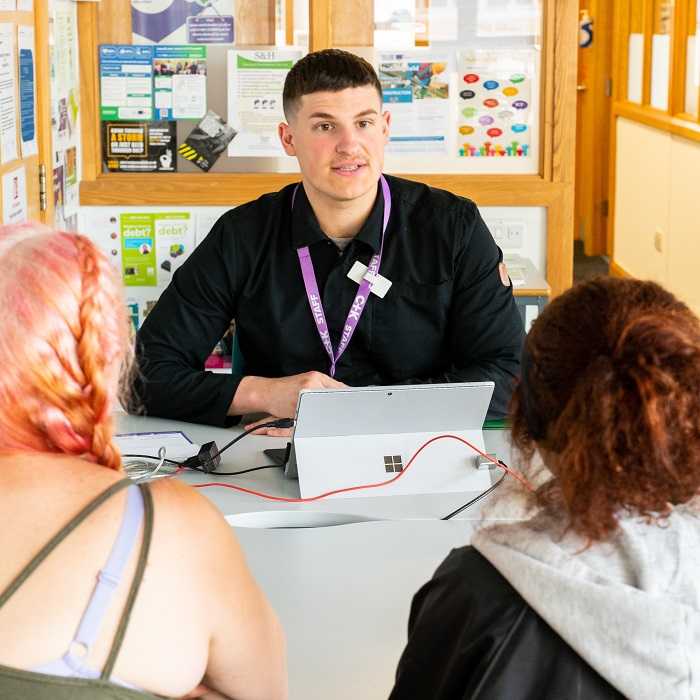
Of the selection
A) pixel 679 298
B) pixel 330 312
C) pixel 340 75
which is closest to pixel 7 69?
pixel 340 75

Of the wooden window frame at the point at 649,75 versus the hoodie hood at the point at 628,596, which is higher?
the wooden window frame at the point at 649,75

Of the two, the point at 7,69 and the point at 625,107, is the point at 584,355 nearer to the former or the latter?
the point at 7,69

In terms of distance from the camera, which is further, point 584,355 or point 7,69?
point 7,69

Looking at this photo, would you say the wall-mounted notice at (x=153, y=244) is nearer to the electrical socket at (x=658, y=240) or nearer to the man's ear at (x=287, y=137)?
the man's ear at (x=287, y=137)

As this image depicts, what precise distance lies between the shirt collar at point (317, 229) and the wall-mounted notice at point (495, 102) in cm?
140

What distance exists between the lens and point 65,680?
100cm

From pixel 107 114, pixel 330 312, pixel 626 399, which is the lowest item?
pixel 330 312

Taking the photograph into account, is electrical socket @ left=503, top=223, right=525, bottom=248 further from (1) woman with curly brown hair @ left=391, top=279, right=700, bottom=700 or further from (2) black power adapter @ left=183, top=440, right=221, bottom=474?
(1) woman with curly brown hair @ left=391, top=279, right=700, bottom=700

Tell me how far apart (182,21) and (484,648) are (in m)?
3.22

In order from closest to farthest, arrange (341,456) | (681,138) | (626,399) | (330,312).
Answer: (626,399), (341,456), (330,312), (681,138)

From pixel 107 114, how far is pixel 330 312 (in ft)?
5.67

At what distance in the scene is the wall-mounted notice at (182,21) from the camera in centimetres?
384

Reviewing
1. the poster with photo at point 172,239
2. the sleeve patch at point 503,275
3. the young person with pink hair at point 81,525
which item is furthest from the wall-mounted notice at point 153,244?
the young person with pink hair at point 81,525

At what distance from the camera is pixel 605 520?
102 centimetres
